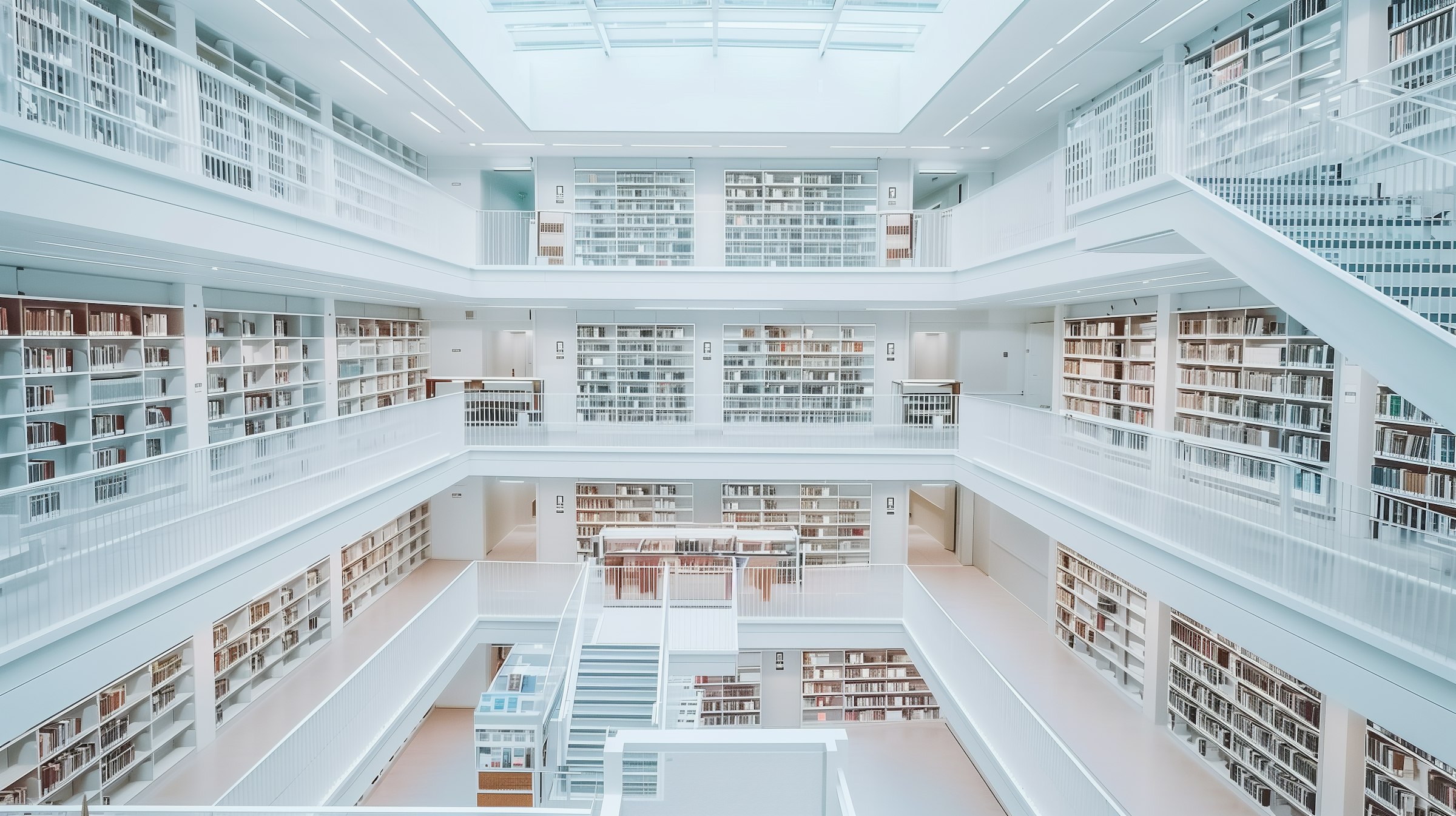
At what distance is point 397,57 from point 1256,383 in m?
9.47

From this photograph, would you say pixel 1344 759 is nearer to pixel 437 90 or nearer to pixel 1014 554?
pixel 1014 554

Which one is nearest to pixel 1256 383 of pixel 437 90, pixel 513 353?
pixel 437 90

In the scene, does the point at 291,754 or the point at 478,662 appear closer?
the point at 291,754

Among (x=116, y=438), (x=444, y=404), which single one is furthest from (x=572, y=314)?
(x=116, y=438)

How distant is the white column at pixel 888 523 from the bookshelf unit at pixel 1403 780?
7.15m

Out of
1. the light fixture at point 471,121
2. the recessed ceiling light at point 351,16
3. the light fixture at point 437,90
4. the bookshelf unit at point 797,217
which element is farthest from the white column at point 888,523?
the recessed ceiling light at point 351,16

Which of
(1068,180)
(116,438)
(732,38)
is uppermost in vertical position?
(732,38)

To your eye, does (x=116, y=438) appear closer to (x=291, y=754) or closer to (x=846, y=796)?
(x=291, y=754)

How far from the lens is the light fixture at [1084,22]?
7.18 meters

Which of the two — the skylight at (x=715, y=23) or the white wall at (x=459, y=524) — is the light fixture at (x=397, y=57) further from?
the white wall at (x=459, y=524)

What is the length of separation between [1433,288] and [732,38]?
901cm

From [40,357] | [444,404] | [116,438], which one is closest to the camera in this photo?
[40,357]

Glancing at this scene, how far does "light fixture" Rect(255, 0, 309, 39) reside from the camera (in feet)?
24.0

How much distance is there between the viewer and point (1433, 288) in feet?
12.2
